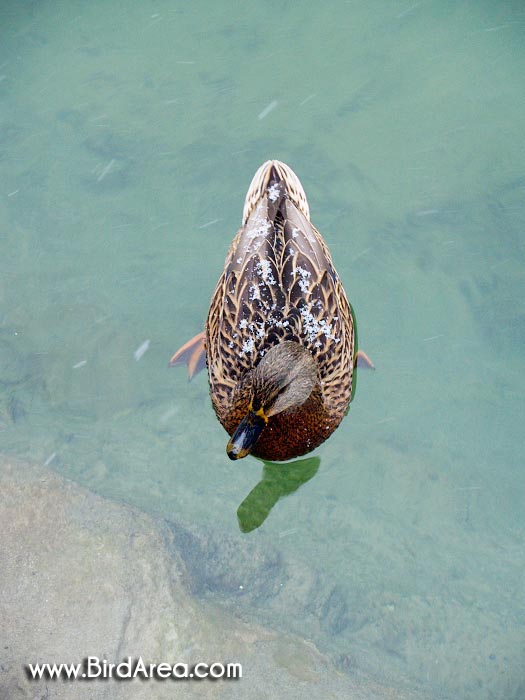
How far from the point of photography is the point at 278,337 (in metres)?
3.56

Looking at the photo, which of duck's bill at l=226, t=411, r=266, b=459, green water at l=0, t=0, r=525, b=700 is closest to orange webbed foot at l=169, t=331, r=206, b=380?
green water at l=0, t=0, r=525, b=700

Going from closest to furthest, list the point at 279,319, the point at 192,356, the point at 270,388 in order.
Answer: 1. the point at 270,388
2. the point at 279,319
3. the point at 192,356

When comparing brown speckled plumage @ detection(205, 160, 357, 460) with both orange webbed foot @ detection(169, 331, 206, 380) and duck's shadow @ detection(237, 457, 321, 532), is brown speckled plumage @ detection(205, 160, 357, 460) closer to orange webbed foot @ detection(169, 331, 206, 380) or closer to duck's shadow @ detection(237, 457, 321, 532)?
duck's shadow @ detection(237, 457, 321, 532)

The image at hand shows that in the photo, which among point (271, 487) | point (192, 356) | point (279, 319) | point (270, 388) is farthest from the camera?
point (192, 356)

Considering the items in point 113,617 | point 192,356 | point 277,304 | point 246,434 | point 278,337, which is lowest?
point 113,617

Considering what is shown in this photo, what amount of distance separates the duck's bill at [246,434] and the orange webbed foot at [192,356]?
111 centimetres

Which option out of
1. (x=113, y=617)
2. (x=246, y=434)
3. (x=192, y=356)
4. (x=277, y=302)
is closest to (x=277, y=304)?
(x=277, y=302)

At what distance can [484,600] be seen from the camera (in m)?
3.69

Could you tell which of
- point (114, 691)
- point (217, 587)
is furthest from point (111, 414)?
point (114, 691)

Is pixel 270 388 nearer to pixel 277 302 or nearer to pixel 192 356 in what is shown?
pixel 277 302

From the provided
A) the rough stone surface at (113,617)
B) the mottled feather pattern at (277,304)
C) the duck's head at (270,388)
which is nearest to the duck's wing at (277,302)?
the mottled feather pattern at (277,304)

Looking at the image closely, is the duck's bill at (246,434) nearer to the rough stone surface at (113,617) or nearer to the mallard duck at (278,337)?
the mallard duck at (278,337)

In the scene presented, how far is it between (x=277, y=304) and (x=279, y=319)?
8 centimetres

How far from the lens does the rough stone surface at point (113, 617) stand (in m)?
3.18
